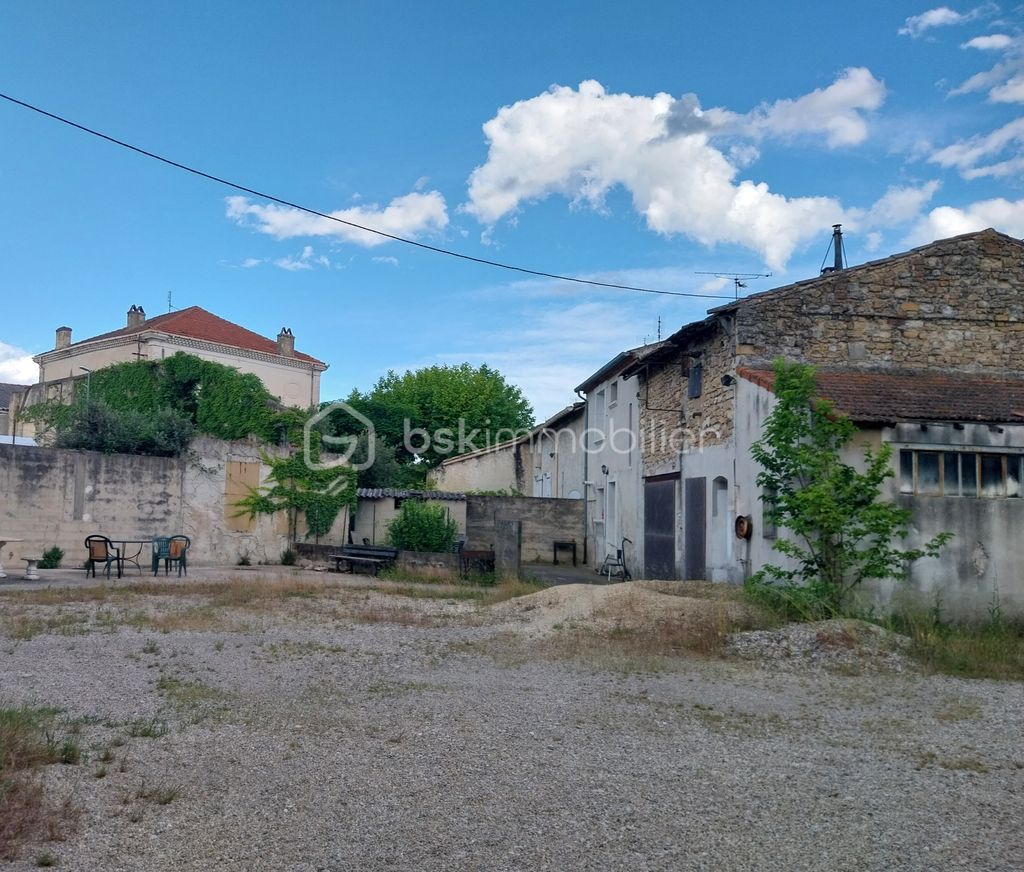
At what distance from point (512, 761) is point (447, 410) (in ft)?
135

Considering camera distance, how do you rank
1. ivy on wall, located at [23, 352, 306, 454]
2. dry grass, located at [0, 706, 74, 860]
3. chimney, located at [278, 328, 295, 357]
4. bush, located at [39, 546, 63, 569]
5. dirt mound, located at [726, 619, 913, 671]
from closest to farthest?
1. dry grass, located at [0, 706, 74, 860]
2. dirt mound, located at [726, 619, 913, 671]
3. bush, located at [39, 546, 63, 569]
4. ivy on wall, located at [23, 352, 306, 454]
5. chimney, located at [278, 328, 295, 357]

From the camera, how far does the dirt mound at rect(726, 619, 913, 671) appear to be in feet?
30.1

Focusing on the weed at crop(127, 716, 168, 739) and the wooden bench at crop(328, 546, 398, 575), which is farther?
the wooden bench at crop(328, 546, 398, 575)

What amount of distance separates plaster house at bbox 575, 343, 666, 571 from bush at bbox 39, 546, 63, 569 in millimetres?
12987

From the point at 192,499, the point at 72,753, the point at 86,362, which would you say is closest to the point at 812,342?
the point at 72,753

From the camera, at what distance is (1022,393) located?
1285 cm

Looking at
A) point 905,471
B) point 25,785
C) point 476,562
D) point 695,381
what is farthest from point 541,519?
point 25,785

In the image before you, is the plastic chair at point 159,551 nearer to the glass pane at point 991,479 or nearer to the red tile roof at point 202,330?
the glass pane at point 991,479

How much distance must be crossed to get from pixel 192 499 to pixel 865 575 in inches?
663

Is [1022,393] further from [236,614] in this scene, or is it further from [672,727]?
[236,614]

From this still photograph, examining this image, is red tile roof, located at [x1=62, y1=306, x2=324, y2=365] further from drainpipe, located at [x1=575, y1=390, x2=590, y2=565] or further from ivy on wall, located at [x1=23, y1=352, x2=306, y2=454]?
drainpipe, located at [x1=575, y1=390, x2=590, y2=565]

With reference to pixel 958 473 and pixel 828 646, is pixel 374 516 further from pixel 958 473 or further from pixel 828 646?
pixel 828 646

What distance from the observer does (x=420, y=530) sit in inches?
840

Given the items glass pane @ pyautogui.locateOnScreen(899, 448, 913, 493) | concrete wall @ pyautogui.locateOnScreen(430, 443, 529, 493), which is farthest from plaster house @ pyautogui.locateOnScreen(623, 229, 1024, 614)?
concrete wall @ pyautogui.locateOnScreen(430, 443, 529, 493)
